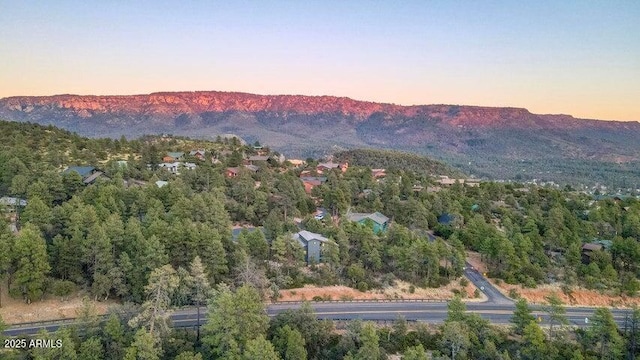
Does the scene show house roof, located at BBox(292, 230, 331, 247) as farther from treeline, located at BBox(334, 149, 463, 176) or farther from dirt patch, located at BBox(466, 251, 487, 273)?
treeline, located at BBox(334, 149, 463, 176)

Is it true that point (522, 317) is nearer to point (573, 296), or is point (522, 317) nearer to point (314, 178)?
point (573, 296)

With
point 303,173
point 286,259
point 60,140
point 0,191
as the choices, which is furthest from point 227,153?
point 286,259

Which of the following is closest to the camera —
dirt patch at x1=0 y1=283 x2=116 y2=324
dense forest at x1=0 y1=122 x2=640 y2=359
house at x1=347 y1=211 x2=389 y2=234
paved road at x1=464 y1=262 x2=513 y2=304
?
dense forest at x1=0 y1=122 x2=640 y2=359

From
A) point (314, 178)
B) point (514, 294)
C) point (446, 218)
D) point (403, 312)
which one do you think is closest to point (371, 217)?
point (446, 218)

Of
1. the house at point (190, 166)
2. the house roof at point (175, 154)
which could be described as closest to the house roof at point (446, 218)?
the house at point (190, 166)

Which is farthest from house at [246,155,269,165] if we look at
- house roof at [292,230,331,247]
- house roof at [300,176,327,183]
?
house roof at [292,230,331,247]

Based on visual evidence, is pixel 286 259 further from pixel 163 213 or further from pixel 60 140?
pixel 60 140

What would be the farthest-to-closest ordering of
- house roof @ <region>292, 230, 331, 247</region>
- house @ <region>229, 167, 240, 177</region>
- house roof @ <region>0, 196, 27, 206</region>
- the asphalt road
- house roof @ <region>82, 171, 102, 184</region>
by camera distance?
house @ <region>229, 167, 240, 177</region>
house roof @ <region>82, 171, 102, 184</region>
house roof @ <region>0, 196, 27, 206</region>
house roof @ <region>292, 230, 331, 247</region>
the asphalt road

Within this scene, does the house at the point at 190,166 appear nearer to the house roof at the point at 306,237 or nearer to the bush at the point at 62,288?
the house roof at the point at 306,237
